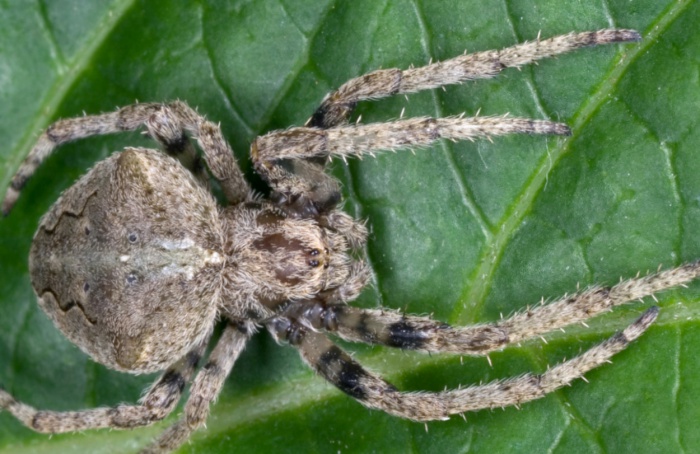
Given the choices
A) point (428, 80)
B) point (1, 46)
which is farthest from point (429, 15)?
point (1, 46)

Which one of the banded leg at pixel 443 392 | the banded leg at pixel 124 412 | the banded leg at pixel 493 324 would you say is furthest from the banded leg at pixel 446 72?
the banded leg at pixel 124 412

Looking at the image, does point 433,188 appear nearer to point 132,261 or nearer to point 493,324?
point 493,324

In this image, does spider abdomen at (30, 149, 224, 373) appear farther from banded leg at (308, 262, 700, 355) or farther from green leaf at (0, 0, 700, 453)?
banded leg at (308, 262, 700, 355)

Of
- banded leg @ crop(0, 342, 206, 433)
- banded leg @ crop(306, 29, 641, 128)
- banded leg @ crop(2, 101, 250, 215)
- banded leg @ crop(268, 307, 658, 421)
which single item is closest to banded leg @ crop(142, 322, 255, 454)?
banded leg @ crop(0, 342, 206, 433)

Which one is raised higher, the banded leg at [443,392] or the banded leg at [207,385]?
the banded leg at [207,385]

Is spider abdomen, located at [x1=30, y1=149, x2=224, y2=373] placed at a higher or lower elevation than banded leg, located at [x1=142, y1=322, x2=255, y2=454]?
higher

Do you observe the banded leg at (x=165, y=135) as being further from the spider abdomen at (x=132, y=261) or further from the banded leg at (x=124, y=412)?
the banded leg at (x=124, y=412)

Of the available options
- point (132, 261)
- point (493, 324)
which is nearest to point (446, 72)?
point (493, 324)
